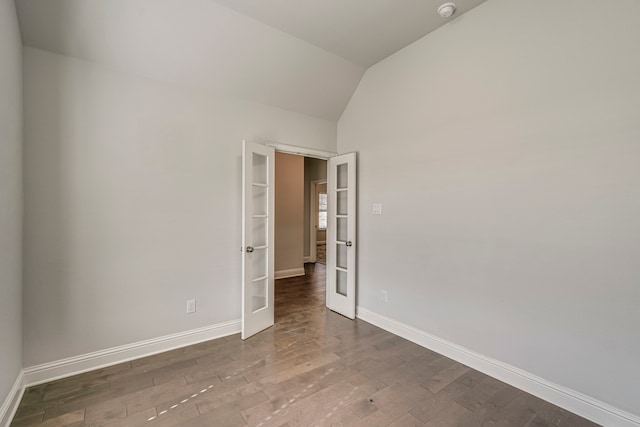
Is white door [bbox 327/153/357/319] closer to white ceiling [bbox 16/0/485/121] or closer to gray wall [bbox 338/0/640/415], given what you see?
gray wall [bbox 338/0/640/415]

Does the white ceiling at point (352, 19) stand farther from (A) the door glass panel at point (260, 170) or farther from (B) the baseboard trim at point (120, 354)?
(B) the baseboard trim at point (120, 354)

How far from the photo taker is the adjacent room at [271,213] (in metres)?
1.82

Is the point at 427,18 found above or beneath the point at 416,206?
above

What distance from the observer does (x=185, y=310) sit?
111 inches

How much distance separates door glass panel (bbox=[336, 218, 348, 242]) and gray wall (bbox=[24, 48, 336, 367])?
138 cm

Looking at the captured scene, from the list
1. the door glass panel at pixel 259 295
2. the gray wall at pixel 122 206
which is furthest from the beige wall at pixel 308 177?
the door glass panel at pixel 259 295

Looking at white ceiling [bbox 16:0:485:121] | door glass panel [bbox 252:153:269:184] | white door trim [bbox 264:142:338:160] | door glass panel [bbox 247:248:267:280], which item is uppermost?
white ceiling [bbox 16:0:485:121]

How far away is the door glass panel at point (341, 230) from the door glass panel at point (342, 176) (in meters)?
0.48

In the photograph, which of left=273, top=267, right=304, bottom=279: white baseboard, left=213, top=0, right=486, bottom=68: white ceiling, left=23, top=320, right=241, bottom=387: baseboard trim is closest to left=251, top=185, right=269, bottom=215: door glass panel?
left=23, top=320, right=241, bottom=387: baseboard trim

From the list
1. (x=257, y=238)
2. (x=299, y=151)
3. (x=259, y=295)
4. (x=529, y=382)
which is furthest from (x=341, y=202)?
(x=529, y=382)

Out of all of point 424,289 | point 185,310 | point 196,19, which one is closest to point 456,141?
point 424,289

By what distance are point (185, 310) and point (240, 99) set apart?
2354 millimetres

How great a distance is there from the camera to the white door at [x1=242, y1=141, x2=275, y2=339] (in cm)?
293

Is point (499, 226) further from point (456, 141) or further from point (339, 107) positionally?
point (339, 107)
